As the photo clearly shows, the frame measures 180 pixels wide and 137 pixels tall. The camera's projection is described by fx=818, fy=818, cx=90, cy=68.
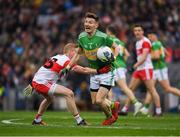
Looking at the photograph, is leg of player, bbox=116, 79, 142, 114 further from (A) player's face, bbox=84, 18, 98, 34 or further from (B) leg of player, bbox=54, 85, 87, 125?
(B) leg of player, bbox=54, 85, 87, 125

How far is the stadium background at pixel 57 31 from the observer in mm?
32344

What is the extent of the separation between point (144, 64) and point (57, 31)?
15.4 m

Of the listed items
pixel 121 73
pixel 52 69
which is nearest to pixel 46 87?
pixel 52 69

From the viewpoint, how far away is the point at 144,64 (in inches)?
903

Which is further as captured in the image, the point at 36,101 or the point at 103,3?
the point at 103,3

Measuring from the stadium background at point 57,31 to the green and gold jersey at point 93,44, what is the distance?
1194cm

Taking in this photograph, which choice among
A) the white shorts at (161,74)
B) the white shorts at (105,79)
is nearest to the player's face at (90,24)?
the white shorts at (105,79)

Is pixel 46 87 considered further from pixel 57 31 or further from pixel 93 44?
pixel 57 31

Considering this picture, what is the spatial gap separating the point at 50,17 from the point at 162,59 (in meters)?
16.2

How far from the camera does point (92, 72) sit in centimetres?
1711

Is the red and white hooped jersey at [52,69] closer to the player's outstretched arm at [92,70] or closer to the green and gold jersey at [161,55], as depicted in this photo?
the player's outstretched arm at [92,70]

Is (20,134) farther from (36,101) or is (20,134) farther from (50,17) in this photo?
(50,17)

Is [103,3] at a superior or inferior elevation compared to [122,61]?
superior

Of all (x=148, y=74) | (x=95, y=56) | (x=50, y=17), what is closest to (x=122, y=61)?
(x=148, y=74)
